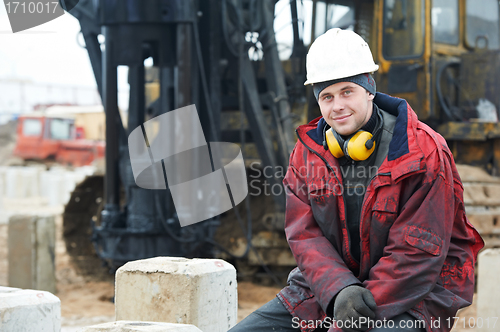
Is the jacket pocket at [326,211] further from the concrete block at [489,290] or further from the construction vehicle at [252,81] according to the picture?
the construction vehicle at [252,81]

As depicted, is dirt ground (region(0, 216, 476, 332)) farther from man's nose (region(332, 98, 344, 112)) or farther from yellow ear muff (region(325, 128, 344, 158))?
man's nose (region(332, 98, 344, 112))

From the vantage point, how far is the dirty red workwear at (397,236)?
2.17 metres

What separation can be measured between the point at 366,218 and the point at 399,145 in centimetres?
29

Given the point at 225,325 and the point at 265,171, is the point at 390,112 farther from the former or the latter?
the point at 265,171

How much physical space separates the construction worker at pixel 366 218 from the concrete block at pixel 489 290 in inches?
96.3

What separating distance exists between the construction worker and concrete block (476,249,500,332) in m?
2.45

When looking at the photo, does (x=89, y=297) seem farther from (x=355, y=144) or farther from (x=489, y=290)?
(x=355, y=144)

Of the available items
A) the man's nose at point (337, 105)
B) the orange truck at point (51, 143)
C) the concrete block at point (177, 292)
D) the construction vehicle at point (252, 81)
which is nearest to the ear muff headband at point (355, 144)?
the man's nose at point (337, 105)

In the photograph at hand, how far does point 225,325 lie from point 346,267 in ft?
4.36

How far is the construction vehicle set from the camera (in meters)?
6.05

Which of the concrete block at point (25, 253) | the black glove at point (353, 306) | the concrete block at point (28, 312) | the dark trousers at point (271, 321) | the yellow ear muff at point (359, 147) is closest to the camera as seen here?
the black glove at point (353, 306)

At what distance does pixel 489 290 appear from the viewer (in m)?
4.64

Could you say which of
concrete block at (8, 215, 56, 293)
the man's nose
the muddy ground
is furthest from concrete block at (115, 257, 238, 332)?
concrete block at (8, 215, 56, 293)

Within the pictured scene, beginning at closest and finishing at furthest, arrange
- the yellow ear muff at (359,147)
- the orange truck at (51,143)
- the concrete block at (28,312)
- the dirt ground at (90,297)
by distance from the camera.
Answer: the yellow ear muff at (359,147), the concrete block at (28,312), the dirt ground at (90,297), the orange truck at (51,143)
